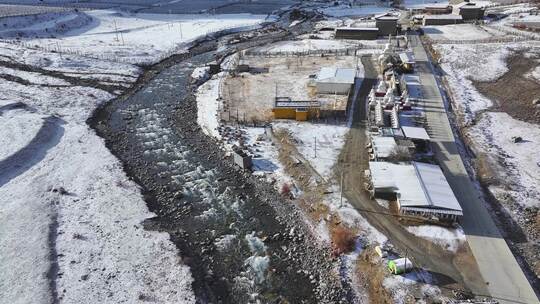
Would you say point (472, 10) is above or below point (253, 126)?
above

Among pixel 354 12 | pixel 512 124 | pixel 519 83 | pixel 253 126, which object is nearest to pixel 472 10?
pixel 354 12

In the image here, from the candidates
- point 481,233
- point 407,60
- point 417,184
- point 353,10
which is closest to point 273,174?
point 417,184

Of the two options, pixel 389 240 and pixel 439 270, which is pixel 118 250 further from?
pixel 439 270

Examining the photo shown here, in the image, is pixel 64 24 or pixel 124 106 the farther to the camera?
pixel 64 24

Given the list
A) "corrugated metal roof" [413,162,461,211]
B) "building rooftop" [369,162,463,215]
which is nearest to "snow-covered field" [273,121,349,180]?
"building rooftop" [369,162,463,215]

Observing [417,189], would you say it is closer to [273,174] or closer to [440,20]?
[273,174]

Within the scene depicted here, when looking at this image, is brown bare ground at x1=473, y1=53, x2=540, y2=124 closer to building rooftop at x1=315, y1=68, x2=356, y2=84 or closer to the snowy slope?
building rooftop at x1=315, y1=68, x2=356, y2=84
